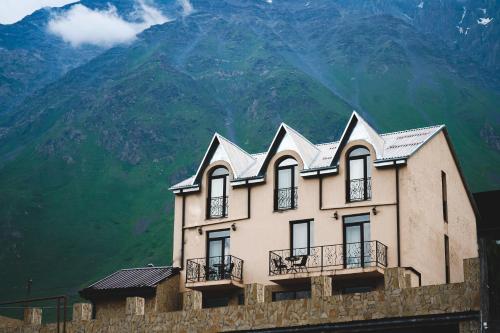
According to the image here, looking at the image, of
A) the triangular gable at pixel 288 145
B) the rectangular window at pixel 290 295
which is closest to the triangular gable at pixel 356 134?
the triangular gable at pixel 288 145

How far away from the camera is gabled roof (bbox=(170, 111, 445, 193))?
152ft

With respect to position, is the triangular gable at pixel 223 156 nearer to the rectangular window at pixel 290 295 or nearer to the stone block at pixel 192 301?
the rectangular window at pixel 290 295

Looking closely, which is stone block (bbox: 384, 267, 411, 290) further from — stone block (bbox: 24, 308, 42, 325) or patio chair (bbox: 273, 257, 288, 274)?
stone block (bbox: 24, 308, 42, 325)

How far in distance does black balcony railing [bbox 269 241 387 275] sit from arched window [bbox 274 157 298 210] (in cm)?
295

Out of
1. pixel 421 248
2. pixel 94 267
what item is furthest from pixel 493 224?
pixel 94 267

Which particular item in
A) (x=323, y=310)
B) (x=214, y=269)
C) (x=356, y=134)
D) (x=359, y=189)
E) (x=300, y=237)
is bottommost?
(x=323, y=310)

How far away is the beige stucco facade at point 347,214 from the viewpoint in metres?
44.2

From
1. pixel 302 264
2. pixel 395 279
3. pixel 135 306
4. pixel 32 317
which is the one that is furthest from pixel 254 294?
pixel 32 317

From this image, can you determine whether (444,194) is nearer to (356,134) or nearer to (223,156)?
(356,134)

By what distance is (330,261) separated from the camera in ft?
147

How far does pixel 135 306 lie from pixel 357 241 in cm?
1242

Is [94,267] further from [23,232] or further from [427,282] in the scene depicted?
[427,282]

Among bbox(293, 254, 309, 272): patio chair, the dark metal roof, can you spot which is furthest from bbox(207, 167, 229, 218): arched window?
bbox(293, 254, 309, 272): patio chair

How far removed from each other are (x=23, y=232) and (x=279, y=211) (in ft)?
507
